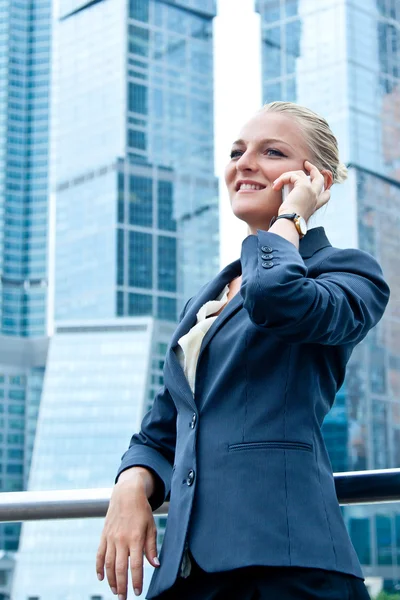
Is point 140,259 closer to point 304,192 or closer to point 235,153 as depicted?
point 235,153

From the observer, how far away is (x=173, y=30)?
64.6m

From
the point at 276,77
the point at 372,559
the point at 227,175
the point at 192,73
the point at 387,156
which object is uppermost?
the point at 192,73

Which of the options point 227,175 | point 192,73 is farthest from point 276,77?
point 227,175

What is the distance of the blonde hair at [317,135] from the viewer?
47.8 inches

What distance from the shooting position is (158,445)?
1.21 metres

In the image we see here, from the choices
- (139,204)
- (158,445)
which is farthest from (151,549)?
(139,204)

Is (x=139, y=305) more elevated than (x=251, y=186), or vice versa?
(x=139, y=305)

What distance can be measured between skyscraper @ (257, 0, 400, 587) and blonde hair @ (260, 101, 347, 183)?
1558 inches

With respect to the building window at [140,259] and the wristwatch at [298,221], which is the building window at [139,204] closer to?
the building window at [140,259]

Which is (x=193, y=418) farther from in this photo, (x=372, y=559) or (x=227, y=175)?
(x=372, y=559)

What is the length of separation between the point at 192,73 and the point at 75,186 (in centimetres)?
1245

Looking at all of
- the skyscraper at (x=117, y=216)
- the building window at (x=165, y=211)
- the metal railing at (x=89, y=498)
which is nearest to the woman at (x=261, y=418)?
the metal railing at (x=89, y=498)

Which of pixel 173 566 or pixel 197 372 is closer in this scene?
pixel 173 566

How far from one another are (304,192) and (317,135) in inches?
4.6
